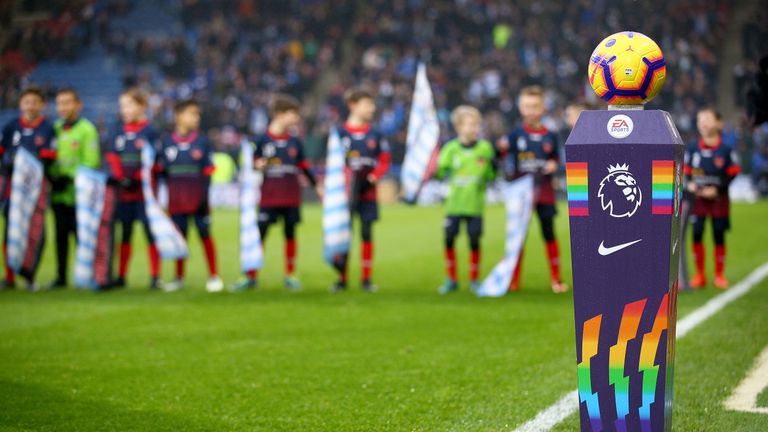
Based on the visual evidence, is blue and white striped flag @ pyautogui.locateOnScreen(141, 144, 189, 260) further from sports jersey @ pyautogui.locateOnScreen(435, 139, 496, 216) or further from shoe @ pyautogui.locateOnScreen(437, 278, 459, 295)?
sports jersey @ pyautogui.locateOnScreen(435, 139, 496, 216)

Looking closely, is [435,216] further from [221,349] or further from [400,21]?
[221,349]

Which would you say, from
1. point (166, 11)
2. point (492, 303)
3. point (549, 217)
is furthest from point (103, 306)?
point (166, 11)

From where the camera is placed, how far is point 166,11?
111 ft

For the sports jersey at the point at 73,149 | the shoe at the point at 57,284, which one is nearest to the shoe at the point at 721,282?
the sports jersey at the point at 73,149

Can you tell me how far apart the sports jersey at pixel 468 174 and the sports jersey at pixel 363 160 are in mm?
602

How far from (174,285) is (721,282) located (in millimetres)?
5216

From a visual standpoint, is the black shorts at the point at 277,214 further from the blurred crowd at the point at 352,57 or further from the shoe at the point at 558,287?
the blurred crowd at the point at 352,57

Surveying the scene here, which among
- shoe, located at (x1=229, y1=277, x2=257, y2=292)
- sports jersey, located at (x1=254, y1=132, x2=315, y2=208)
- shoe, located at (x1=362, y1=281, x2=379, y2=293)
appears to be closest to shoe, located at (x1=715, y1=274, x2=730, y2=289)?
shoe, located at (x1=362, y1=281, x2=379, y2=293)

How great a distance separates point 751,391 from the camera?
5.34 m

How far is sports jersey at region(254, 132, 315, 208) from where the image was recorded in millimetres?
10438

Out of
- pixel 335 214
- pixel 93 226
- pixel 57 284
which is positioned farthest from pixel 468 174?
pixel 57 284

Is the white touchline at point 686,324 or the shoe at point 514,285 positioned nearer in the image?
the white touchline at point 686,324

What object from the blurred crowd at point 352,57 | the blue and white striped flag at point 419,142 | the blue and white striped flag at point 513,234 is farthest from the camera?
the blurred crowd at point 352,57

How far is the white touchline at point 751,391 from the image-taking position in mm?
4979
